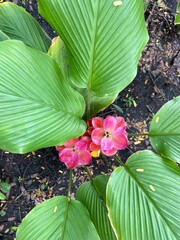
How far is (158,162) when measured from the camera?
3.43ft

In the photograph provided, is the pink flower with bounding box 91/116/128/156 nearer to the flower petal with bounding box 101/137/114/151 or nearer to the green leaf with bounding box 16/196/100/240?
the flower petal with bounding box 101/137/114/151

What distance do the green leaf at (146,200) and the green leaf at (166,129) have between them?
5 centimetres

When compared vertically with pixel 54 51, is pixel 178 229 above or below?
below

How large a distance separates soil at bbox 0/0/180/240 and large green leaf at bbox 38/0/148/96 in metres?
0.57

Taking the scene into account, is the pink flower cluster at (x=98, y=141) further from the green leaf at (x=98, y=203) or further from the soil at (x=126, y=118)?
the soil at (x=126, y=118)

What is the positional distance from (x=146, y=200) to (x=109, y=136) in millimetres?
205

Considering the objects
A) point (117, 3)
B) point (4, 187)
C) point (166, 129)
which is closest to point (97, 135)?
point (166, 129)

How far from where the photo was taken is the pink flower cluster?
1033 mm

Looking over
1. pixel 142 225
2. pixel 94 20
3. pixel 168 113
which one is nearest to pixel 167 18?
pixel 168 113

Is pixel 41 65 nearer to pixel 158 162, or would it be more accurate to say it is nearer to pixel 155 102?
pixel 158 162

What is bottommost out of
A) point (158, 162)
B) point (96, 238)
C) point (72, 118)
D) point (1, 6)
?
point (96, 238)

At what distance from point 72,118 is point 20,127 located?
189 millimetres

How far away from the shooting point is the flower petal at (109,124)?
40.5 inches

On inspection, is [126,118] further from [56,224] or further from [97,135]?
[56,224]
